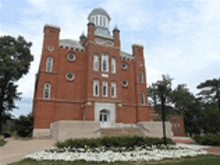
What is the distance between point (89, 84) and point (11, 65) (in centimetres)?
1132

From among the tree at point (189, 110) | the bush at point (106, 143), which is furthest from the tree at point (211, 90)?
the bush at point (106, 143)

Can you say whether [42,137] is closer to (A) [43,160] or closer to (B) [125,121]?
(B) [125,121]

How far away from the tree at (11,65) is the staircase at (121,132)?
1526 cm

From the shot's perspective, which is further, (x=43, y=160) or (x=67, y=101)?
(x=67, y=101)

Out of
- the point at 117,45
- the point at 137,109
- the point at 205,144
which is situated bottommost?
the point at 205,144

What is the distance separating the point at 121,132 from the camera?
2080cm

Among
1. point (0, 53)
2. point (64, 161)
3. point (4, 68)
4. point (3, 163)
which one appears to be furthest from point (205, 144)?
point (0, 53)

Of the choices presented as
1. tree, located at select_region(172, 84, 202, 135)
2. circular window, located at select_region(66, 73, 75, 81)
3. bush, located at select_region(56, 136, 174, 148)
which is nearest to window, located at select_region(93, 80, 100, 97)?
circular window, located at select_region(66, 73, 75, 81)

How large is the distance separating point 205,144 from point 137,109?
41.0 ft

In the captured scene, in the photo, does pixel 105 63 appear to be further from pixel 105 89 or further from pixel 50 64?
pixel 50 64

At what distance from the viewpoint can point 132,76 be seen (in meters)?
30.3

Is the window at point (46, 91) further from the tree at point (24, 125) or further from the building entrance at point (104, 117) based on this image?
the building entrance at point (104, 117)

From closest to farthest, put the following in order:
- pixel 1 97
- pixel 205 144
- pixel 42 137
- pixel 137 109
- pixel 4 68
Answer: pixel 205 144, pixel 42 137, pixel 4 68, pixel 1 97, pixel 137 109

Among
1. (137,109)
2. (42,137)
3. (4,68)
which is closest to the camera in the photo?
(42,137)
